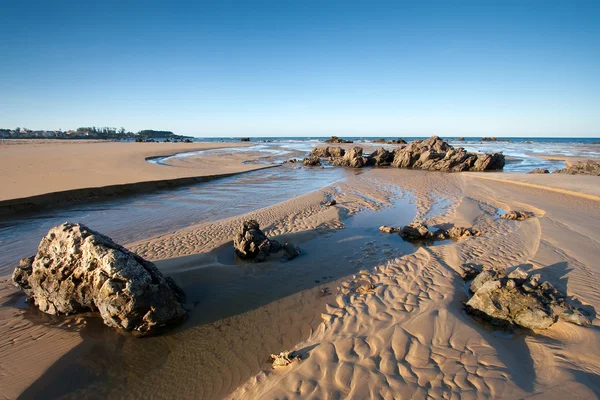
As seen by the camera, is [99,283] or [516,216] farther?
[516,216]

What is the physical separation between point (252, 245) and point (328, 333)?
3.24 m

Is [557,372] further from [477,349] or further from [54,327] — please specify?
[54,327]

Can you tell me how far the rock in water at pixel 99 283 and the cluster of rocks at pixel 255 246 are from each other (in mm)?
2283

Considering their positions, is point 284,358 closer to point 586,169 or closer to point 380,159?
point 586,169

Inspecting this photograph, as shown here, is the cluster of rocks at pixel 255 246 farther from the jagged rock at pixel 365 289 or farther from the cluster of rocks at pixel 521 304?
Answer: the cluster of rocks at pixel 521 304

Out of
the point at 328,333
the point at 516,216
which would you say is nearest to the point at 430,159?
the point at 516,216

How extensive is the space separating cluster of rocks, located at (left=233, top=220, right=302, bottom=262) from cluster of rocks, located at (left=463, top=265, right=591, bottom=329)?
425cm

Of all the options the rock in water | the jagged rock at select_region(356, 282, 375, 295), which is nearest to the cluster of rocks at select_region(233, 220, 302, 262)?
the jagged rock at select_region(356, 282, 375, 295)

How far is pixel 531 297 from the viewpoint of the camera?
4680 millimetres

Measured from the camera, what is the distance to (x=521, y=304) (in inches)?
183

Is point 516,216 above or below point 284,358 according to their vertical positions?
above

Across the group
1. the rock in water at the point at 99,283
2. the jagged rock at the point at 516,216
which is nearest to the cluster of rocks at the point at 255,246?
the rock in water at the point at 99,283

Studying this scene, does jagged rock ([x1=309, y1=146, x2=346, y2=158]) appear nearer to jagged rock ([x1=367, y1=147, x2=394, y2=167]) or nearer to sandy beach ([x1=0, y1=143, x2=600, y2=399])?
jagged rock ([x1=367, y1=147, x2=394, y2=167])

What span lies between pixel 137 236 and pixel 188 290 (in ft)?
14.5
